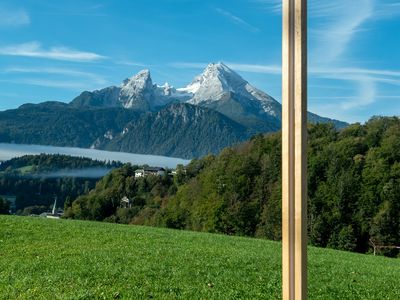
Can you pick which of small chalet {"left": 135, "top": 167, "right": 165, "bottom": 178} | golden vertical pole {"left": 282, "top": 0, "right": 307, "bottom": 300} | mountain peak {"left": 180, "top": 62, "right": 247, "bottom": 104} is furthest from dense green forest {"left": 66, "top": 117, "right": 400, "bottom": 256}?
mountain peak {"left": 180, "top": 62, "right": 247, "bottom": 104}

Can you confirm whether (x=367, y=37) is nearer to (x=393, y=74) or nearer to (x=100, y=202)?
(x=393, y=74)

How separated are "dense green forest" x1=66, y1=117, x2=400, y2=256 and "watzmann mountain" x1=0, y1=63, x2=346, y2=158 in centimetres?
3333

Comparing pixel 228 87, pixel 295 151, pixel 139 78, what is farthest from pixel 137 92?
pixel 295 151

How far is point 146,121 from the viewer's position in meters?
107

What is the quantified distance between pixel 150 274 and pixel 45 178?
5060 centimetres

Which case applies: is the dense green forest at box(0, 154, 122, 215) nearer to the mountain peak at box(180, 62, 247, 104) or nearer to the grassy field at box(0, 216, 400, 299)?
the grassy field at box(0, 216, 400, 299)

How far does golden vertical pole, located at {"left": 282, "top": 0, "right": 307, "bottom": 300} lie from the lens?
6.98 ft

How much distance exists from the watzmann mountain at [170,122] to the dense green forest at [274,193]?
33.3 m

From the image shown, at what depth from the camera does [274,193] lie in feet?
109

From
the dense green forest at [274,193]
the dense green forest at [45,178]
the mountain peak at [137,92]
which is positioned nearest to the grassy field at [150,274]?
the dense green forest at [274,193]

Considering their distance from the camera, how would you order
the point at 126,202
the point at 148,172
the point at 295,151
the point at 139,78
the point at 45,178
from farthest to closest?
the point at 139,78, the point at 45,178, the point at 148,172, the point at 126,202, the point at 295,151

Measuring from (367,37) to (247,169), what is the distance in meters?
35.5

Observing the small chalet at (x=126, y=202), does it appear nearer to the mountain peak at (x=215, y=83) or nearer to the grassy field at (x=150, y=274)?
the grassy field at (x=150, y=274)

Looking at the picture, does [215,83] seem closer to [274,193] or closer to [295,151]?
[274,193]
